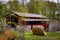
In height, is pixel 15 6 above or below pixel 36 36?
above

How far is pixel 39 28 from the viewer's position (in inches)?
98.5

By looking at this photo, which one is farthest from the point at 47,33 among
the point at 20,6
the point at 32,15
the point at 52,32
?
the point at 20,6

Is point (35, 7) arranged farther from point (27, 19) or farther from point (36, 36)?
point (36, 36)

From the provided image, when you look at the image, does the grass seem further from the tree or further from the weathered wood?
the tree

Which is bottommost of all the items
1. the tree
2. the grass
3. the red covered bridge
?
the grass

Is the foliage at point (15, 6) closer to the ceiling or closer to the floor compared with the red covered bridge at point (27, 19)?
closer to the ceiling

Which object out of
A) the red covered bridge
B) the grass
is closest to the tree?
the red covered bridge

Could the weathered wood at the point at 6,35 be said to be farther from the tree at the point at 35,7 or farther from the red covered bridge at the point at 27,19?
the tree at the point at 35,7

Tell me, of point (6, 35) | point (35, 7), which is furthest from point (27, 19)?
point (6, 35)

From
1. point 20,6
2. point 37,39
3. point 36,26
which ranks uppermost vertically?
point 20,6

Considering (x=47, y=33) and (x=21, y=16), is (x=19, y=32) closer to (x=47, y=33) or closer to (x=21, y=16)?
(x=21, y=16)

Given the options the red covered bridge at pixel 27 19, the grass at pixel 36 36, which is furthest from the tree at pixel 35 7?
the grass at pixel 36 36

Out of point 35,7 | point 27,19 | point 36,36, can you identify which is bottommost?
point 36,36

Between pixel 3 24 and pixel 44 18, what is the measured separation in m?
0.54
